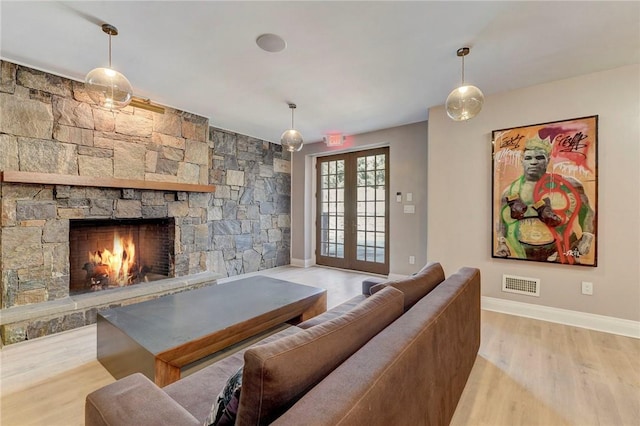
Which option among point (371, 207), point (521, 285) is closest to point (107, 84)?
point (371, 207)

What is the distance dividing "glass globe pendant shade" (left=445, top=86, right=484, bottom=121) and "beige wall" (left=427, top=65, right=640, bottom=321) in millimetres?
1240

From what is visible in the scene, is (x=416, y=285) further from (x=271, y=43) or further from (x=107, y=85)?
(x=107, y=85)

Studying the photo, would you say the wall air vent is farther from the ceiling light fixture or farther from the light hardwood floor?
the ceiling light fixture

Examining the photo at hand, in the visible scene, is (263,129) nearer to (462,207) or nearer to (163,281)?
(163,281)

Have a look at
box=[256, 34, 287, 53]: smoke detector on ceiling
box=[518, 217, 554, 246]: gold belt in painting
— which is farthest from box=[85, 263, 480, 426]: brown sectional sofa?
box=[518, 217, 554, 246]: gold belt in painting

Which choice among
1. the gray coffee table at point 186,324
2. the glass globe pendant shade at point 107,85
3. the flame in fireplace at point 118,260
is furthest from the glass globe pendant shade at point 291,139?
the flame in fireplace at point 118,260

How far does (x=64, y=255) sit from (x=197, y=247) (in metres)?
1.46

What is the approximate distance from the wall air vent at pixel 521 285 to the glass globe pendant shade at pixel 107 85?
4.18 m

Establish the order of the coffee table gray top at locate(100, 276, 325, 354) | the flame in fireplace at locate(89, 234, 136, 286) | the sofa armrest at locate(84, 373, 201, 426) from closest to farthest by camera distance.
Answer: the sofa armrest at locate(84, 373, 201, 426), the coffee table gray top at locate(100, 276, 325, 354), the flame in fireplace at locate(89, 234, 136, 286)

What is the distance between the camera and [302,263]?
586cm

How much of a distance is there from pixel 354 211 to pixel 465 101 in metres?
3.21

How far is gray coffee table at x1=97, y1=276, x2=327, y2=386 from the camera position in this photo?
1675 mm

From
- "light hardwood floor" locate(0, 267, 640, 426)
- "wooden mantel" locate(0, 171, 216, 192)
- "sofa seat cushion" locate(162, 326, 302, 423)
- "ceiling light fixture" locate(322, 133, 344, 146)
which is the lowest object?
"light hardwood floor" locate(0, 267, 640, 426)

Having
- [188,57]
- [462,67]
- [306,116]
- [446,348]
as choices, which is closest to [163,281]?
[188,57]
